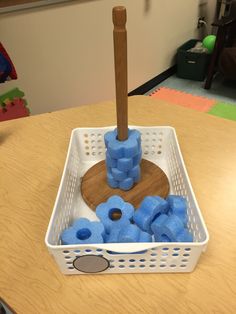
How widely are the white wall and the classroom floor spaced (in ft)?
0.80

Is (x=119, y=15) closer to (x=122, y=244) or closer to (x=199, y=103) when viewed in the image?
(x=122, y=244)

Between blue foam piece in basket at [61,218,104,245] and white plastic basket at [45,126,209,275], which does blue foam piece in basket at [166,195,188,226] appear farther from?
blue foam piece in basket at [61,218,104,245]

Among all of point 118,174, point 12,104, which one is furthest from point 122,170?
point 12,104

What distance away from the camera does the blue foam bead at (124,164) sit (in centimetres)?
55

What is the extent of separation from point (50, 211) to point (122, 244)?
0.71 feet

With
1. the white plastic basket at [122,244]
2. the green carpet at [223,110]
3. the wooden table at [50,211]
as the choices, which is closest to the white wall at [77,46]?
the green carpet at [223,110]

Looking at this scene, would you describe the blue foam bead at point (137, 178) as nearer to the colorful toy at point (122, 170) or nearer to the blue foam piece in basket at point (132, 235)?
the colorful toy at point (122, 170)

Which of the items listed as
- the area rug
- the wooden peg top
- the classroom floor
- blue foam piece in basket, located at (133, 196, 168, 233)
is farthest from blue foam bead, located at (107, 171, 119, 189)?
the classroom floor

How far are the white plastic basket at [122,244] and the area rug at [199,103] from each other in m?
1.22

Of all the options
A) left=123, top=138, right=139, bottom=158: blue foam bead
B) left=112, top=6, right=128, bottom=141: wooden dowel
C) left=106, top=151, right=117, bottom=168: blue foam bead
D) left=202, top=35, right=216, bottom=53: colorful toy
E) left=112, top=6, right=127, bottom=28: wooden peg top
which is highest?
left=112, top=6, right=127, bottom=28: wooden peg top

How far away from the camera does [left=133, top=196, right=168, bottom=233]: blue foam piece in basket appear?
0.50 m

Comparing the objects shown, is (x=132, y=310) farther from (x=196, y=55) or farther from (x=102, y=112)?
(x=196, y=55)

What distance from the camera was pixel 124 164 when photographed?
0.56 metres

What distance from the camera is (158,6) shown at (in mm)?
2041
